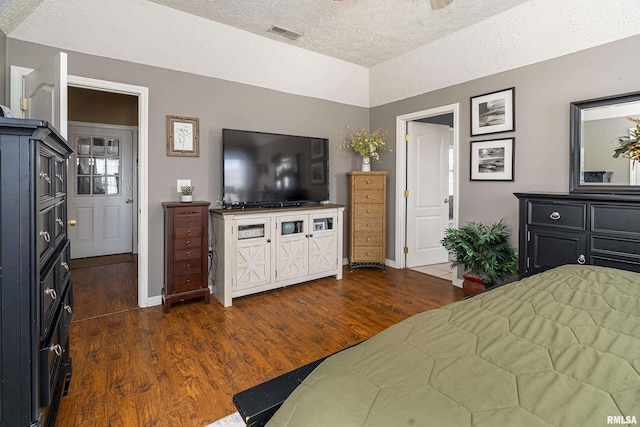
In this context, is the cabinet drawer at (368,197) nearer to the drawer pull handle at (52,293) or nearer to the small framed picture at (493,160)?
the small framed picture at (493,160)

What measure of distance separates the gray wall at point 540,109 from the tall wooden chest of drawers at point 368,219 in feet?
3.64

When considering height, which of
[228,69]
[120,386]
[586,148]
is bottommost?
[120,386]

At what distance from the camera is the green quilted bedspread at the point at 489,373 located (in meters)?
0.61

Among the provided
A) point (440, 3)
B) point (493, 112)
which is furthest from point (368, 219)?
point (440, 3)

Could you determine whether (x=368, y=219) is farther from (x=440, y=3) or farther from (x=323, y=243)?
(x=440, y=3)

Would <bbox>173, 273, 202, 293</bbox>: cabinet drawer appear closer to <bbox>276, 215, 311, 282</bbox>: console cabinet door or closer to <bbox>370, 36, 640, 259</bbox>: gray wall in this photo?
<bbox>276, 215, 311, 282</bbox>: console cabinet door

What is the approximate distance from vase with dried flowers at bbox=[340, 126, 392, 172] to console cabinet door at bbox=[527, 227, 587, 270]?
2479mm

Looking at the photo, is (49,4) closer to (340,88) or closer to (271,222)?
(271,222)

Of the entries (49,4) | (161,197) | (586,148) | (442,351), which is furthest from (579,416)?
(49,4)

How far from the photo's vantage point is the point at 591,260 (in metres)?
2.34

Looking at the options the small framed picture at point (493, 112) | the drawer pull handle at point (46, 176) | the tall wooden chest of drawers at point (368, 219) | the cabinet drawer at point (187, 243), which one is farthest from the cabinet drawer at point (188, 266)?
the small framed picture at point (493, 112)

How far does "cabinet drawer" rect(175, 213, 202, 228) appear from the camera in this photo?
3.20m

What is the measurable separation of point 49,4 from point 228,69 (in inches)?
61.3

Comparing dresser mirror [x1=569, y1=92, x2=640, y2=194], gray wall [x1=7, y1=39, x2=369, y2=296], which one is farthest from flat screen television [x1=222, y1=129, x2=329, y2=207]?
dresser mirror [x1=569, y1=92, x2=640, y2=194]
